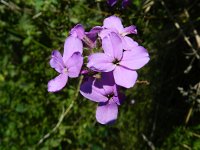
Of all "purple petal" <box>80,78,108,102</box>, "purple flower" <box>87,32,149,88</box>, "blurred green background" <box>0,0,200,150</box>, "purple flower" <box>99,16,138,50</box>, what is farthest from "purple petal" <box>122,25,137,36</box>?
"blurred green background" <box>0,0,200,150</box>

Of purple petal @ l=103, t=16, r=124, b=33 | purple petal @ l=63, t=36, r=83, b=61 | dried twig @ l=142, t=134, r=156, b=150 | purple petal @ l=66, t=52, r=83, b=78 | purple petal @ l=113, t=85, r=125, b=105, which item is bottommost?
dried twig @ l=142, t=134, r=156, b=150

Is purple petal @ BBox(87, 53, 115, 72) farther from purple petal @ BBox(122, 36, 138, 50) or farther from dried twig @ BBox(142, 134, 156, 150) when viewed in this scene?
dried twig @ BBox(142, 134, 156, 150)

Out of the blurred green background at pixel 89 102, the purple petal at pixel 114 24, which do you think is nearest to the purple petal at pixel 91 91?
the purple petal at pixel 114 24

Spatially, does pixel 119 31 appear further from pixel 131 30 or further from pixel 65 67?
pixel 65 67

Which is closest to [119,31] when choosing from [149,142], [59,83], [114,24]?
[114,24]

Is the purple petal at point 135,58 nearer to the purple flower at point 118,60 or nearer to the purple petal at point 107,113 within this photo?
the purple flower at point 118,60

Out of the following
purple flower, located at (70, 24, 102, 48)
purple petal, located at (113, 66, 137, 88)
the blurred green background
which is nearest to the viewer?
purple petal, located at (113, 66, 137, 88)
